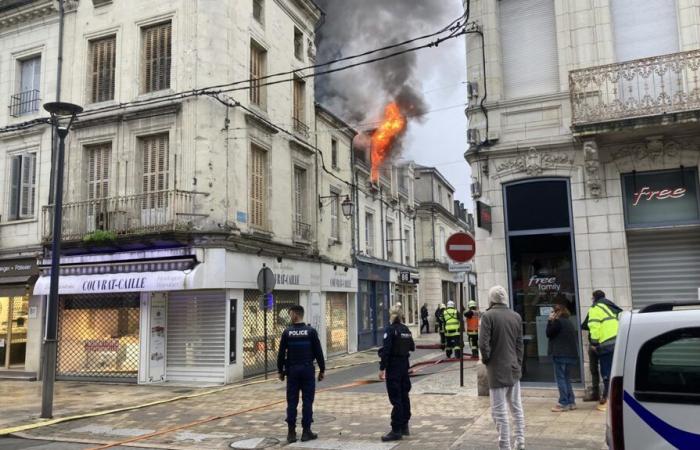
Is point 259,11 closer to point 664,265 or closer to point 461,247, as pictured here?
point 461,247

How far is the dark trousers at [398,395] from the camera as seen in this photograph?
25.5ft

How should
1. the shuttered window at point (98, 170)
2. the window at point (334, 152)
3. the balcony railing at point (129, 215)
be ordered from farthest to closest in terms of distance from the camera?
the window at point (334, 152) → the shuttered window at point (98, 170) → the balcony railing at point (129, 215)

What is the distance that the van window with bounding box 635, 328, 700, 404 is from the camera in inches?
153

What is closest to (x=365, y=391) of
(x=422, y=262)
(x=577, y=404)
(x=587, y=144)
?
(x=577, y=404)

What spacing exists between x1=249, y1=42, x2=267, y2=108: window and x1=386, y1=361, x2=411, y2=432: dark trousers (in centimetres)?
1152

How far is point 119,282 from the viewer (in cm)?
1521

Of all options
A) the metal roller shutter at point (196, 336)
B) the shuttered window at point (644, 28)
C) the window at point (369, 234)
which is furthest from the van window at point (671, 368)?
the window at point (369, 234)

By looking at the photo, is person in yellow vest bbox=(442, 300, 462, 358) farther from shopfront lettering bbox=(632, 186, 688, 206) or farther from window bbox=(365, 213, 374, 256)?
shopfront lettering bbox=(632, 186, 688, 206)

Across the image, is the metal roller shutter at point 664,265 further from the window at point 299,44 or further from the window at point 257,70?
the window at point 299,44

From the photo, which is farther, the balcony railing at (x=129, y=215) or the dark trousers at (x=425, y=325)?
the dark trousers at (x=425, y=325)

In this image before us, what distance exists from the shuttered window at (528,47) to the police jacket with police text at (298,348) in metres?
6.28

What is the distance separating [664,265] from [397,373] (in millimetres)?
5622

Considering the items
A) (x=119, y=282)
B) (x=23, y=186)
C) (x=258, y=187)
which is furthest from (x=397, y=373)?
(x=23, y=186)

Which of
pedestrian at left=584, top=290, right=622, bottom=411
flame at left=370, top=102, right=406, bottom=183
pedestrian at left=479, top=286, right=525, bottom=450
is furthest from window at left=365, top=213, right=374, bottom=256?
pedestrian at left=479, top=286, right=525, bottom=450
